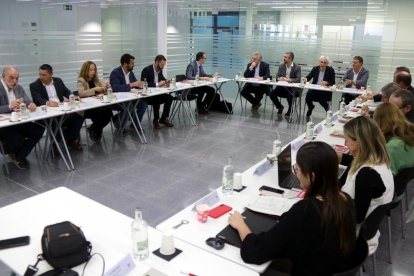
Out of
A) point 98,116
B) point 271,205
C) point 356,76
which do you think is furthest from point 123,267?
point 356,76

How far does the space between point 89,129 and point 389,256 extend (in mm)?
4340

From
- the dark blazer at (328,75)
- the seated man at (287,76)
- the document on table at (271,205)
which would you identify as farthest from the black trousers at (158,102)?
the document on table at (271,205)

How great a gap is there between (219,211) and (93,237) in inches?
27.2

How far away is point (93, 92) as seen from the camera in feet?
17.0

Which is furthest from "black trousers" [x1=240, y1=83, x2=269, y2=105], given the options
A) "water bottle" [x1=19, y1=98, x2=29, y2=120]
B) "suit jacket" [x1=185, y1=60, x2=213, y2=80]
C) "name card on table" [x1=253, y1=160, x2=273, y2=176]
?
"name card on table" [x1=253, y1=160, x2=273, y2=176]

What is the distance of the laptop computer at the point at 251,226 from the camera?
175 cm

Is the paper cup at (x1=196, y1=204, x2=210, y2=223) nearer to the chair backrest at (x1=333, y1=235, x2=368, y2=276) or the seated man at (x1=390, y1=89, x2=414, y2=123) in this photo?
the chair backrest at (x1=333, y1=235, x2=368, y2=276)

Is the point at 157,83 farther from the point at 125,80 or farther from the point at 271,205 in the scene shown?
the point at 271,205

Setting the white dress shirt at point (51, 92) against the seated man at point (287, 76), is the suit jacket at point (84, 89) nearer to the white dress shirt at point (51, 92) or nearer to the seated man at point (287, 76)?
the white dress shirt at point (51, 92)

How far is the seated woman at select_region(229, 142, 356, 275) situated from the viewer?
57.5 inches

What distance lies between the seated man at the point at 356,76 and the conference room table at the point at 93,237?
5.83m

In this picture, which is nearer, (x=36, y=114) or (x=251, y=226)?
(x=251, y=226)

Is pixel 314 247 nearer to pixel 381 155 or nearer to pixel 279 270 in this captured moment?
pixel 279 270

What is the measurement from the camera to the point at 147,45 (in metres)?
7.65
